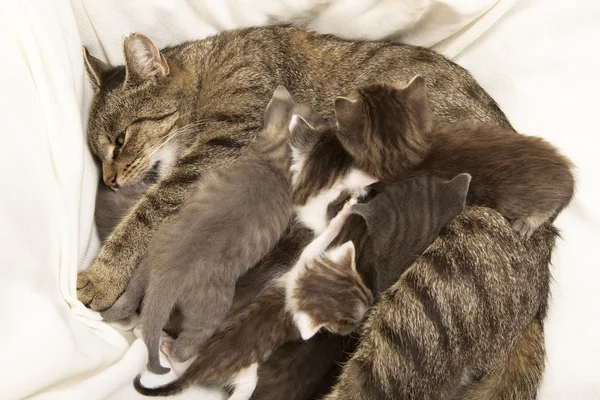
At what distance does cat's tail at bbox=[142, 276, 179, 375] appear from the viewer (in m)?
1.66

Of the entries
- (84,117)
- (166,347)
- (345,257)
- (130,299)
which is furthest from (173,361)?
(84,117)

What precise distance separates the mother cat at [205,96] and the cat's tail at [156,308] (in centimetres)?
27

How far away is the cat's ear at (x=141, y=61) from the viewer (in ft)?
6.58

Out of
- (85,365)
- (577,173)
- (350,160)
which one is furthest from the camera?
(577,173)

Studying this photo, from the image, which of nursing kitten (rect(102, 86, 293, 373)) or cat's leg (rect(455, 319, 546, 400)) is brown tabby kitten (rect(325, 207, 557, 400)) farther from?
nursing kitten (rect(102, 86, 293, 373))

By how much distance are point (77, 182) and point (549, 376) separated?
1799 millimetres

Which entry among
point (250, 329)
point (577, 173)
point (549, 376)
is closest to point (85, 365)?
point (250, 329)

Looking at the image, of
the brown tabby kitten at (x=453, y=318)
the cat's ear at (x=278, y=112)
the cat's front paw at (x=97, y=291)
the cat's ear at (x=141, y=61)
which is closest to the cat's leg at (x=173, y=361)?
the cat's front paw at (x=97, y=291)

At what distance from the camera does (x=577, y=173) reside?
2092mm

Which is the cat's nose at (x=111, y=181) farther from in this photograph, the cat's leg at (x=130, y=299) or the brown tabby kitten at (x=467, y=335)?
the brown tabby kitten at (x=467, y=335)

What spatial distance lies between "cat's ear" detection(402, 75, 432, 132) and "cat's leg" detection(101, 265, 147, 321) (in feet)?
3.42

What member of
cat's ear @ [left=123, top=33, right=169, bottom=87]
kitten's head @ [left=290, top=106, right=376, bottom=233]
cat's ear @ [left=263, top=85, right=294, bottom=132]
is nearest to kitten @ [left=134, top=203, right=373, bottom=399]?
kitten's head @ [left=290, top=106, right=376, bottom=233]

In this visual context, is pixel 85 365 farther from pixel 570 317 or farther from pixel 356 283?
pixel 570 317

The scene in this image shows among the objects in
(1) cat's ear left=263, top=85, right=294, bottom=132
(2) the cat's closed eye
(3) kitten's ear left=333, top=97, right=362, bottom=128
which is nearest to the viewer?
(3) kitten's ear left=333, top=97, right=362, bottom=128
